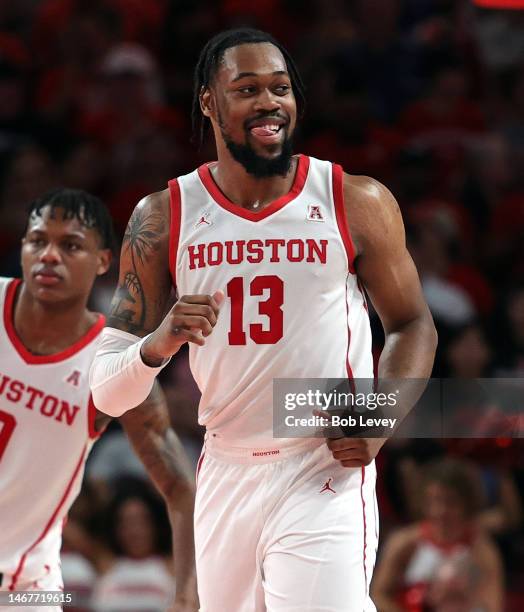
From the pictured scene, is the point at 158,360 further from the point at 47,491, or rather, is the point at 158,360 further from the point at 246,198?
the point at 47,491

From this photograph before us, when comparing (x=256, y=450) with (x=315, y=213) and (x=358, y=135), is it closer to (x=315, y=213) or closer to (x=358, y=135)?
(x=315, y=213)

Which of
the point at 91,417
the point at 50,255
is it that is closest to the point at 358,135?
the point at 50,255

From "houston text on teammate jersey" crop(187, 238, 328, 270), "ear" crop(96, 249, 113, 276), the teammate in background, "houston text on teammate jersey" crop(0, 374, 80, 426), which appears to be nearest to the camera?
"houston text on teammate jersey" crop(187, 238, 328, 270)

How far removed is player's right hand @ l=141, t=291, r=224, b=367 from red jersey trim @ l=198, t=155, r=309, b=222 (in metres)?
0.45

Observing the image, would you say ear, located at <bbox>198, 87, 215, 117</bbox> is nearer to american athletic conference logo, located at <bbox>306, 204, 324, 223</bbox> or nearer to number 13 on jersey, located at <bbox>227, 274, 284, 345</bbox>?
american athletic conference logo, located at <bbox>306, 204, 324, 223</bbox>

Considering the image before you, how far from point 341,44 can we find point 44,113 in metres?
2.33

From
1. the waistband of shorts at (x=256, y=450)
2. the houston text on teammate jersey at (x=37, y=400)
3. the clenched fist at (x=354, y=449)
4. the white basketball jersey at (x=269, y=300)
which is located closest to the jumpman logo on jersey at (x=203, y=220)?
the white basketball jersey at (x=269, y=300)

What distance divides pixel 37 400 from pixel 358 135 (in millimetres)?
4985

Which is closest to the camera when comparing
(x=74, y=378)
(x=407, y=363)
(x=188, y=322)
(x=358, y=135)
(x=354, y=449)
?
(x=188, y=322)

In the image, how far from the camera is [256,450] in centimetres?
412

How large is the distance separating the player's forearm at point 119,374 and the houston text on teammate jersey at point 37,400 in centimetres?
71

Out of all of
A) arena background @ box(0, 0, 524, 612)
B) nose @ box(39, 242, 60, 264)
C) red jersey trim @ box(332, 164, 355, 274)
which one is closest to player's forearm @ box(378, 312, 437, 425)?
red jersey trim @ box(332, 164, 355, 274)

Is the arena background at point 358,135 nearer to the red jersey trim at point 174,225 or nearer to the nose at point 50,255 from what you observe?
the nose at point 50,255

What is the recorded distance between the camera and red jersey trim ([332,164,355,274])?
13.5 ft
